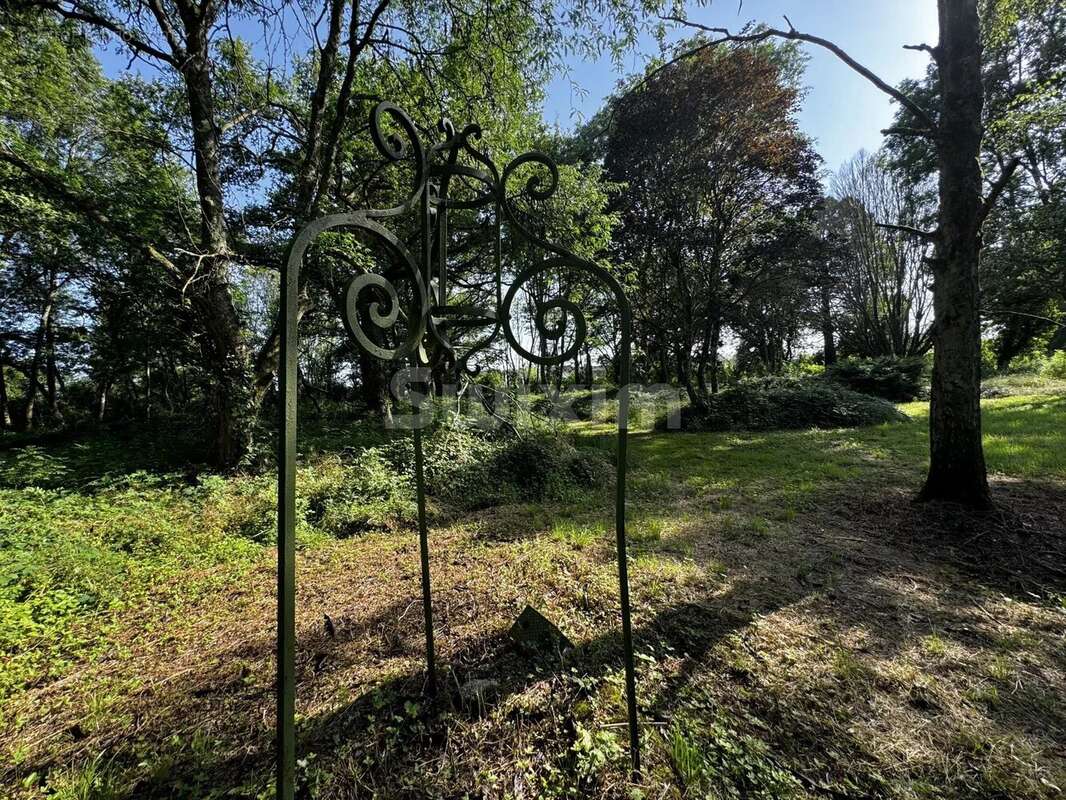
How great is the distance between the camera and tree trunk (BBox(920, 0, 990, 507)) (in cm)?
298

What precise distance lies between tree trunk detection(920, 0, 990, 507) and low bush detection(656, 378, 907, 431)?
514cm

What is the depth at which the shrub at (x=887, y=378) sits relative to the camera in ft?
35.1

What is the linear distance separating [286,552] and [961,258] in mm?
4497

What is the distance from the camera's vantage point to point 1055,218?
841cm

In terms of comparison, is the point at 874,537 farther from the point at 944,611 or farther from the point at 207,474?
the point at 207,474

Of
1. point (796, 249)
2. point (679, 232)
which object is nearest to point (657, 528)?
point (679, 232)

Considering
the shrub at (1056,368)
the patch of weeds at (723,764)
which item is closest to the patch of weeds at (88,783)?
the patch of weeds at (723,764)

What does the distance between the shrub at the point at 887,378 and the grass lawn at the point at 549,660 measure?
882 centimetres

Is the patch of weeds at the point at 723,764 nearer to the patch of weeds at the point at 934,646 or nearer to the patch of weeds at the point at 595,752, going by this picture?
the patch of weeds at the point at 595,752

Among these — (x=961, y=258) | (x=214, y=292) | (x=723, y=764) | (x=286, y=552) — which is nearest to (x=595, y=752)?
(x=723, y=764)

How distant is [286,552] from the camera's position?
0.72 metres

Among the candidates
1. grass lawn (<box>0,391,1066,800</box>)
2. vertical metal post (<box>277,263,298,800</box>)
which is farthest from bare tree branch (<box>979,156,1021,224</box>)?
vertical metal post (<box>277,263,298,800</box>)

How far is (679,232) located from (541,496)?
24.1ft

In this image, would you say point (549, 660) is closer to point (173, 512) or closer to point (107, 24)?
point (173, 512)
